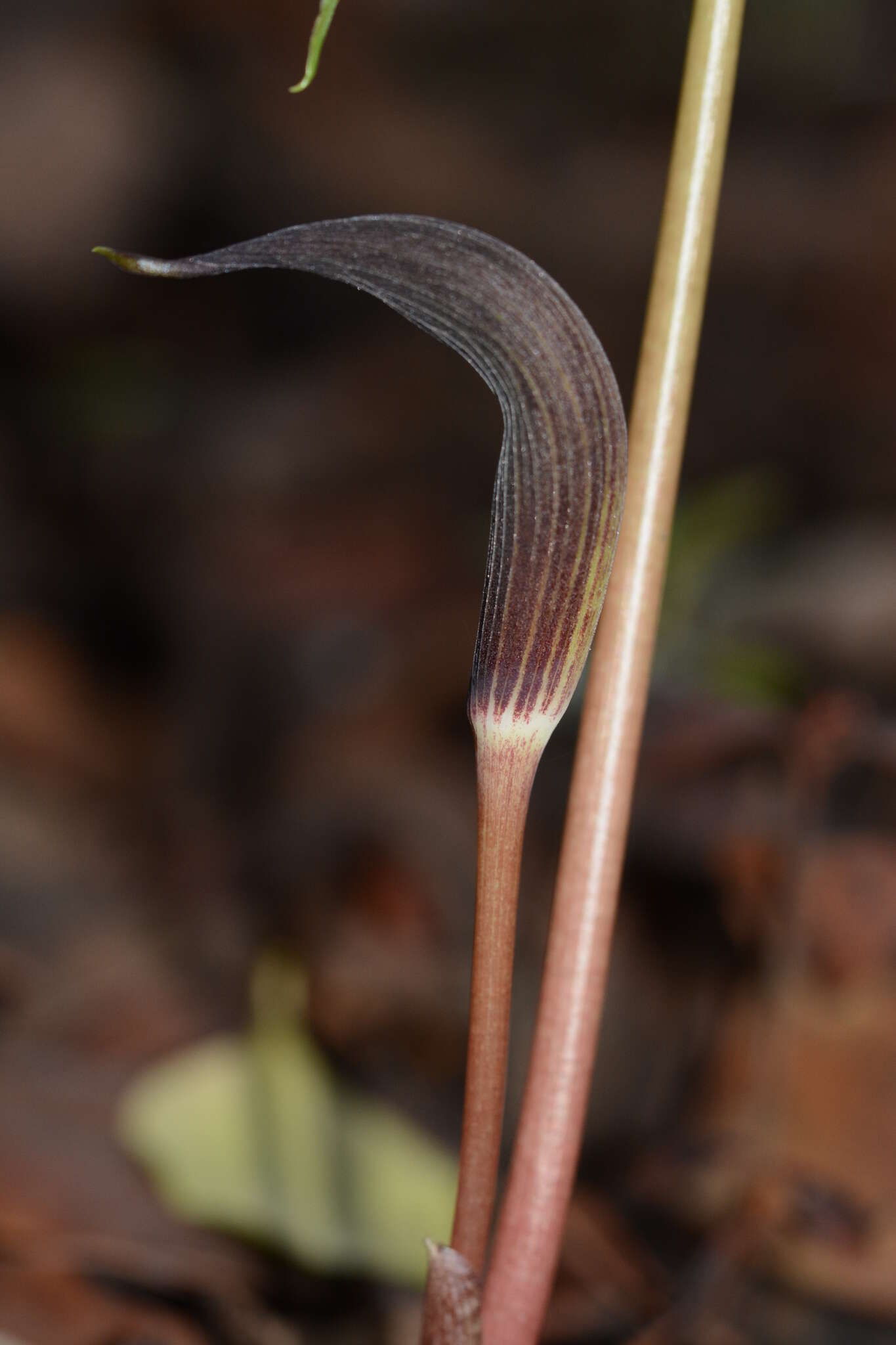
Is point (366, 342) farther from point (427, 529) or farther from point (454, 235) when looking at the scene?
point (454, 235)

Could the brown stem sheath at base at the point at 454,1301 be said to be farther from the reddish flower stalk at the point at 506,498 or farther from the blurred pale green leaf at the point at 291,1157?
the blurred pale green leaf at the point at 291,1157

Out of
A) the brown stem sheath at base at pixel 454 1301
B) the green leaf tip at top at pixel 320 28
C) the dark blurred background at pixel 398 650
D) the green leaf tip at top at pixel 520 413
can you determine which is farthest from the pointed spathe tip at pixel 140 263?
the dark blurred background at pixel 398 650

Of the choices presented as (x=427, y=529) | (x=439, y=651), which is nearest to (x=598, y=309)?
(x=427, y=529)


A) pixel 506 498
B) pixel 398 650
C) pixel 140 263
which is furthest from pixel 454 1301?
pixel 398 650

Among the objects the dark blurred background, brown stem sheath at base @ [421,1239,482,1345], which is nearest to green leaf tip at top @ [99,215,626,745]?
brown stem sheath at base @ [421,1239,482,1345]

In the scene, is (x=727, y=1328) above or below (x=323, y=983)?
below

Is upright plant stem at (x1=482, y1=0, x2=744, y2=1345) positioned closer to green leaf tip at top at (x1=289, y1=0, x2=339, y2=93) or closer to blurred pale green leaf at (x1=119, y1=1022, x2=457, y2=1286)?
green leaf tip at top at (x1=289, y1=0, x2=339, y2=93)
